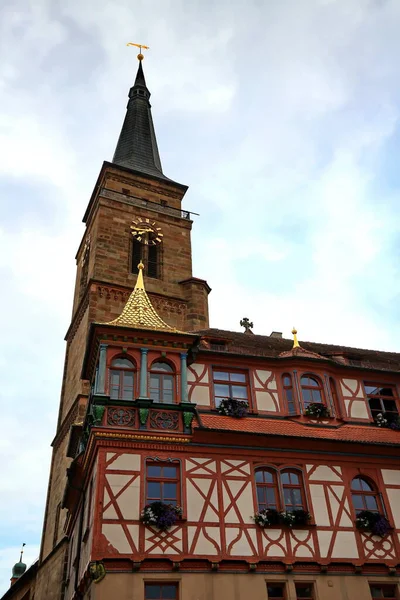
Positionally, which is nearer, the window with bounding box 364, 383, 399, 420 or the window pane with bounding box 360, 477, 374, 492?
the window pane with bounding box 360, 477, 374, 492

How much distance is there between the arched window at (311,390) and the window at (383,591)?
596 centimetres

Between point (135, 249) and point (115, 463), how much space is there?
76.7ft

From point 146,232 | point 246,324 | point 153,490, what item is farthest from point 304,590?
point 146,232

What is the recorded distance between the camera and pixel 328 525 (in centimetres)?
1831

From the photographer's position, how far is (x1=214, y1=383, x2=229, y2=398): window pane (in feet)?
69.5

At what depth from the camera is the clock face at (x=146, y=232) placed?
4003 cm

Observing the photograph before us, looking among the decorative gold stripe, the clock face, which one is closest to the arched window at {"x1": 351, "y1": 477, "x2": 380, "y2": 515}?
the decorative gold stripe

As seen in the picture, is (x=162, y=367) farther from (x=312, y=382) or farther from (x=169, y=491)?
(x=312, y=382)

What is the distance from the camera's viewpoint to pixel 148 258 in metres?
39.3

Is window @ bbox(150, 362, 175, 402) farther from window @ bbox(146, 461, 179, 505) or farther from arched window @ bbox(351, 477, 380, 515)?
arched window @ bbox(351, 477, 380, 515)

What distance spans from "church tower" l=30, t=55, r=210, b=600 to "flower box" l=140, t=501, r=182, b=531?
12.2m

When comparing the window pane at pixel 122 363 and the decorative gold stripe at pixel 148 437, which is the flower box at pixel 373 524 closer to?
the decorative gold stripe at pixel 148 437

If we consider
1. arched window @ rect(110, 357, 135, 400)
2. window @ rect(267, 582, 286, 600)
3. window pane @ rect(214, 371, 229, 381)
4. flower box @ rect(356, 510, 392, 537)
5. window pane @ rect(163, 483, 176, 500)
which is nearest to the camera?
window @ rect(267, 582, 286, 600)

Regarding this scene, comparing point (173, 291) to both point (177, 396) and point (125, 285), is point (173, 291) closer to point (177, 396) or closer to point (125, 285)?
point (125, 285)
